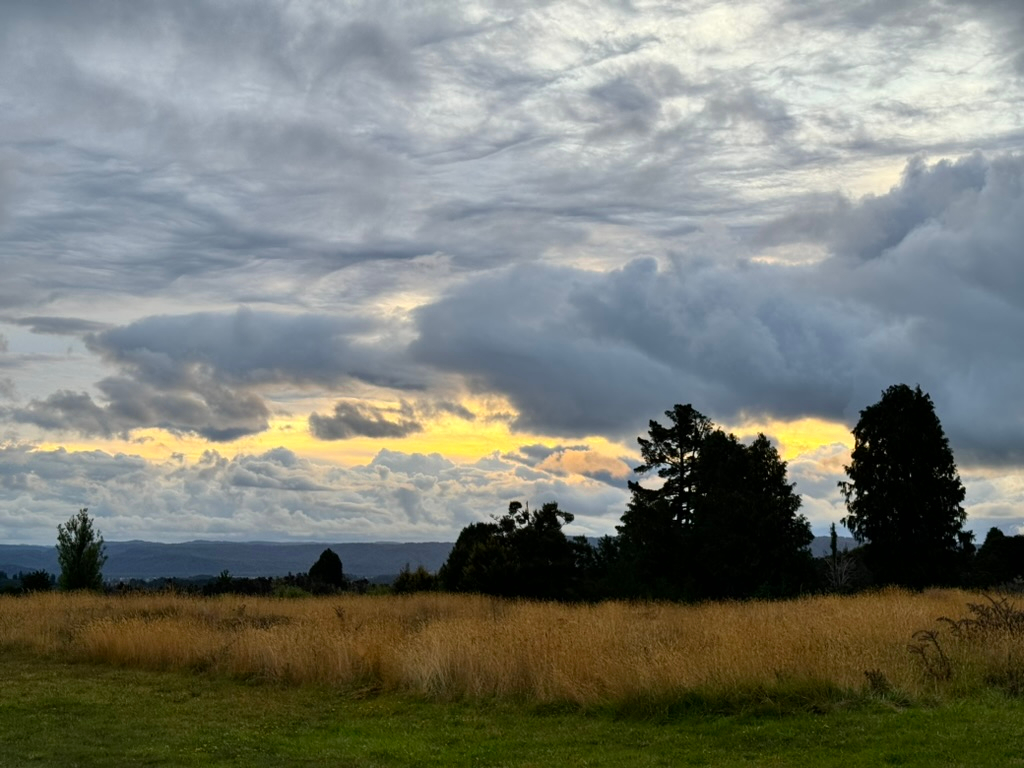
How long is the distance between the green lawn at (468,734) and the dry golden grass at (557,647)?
25.8 inches

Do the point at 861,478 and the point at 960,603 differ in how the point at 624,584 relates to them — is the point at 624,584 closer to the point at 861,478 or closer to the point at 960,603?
the point at 861,478

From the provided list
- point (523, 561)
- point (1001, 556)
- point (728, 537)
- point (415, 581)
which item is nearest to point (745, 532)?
point (728, 537)

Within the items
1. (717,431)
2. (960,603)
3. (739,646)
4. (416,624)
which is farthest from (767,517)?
(739,646)

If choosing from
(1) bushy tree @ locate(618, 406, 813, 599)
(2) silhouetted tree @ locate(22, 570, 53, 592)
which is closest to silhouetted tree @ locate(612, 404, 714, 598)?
(1) bushy tree @ locate(618, 406, 813, 599)

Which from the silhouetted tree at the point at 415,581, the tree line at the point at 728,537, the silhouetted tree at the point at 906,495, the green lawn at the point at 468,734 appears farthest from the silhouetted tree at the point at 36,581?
the silhouetted tree at the point at 906,495

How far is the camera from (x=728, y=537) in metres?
40.5

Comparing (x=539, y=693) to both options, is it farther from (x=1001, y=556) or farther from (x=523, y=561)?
(x=1001, y=556)

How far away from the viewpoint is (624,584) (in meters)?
45.2

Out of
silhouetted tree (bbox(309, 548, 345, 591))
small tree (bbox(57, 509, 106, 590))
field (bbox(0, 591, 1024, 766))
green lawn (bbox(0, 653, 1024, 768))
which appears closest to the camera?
green lawn (bbox(0, 653, 1024, 768))

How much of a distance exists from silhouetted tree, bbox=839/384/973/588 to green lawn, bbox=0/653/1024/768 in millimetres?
34510

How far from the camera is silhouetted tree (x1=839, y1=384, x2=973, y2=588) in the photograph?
148 feet

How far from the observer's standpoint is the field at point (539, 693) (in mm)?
11789

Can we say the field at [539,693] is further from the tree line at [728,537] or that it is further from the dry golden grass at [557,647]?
the tree line at [728,537]

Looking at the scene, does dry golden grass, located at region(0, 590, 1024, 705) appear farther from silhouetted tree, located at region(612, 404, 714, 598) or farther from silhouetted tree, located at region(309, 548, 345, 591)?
silhouetted tree, located at region(309, 548, 345, 591)
